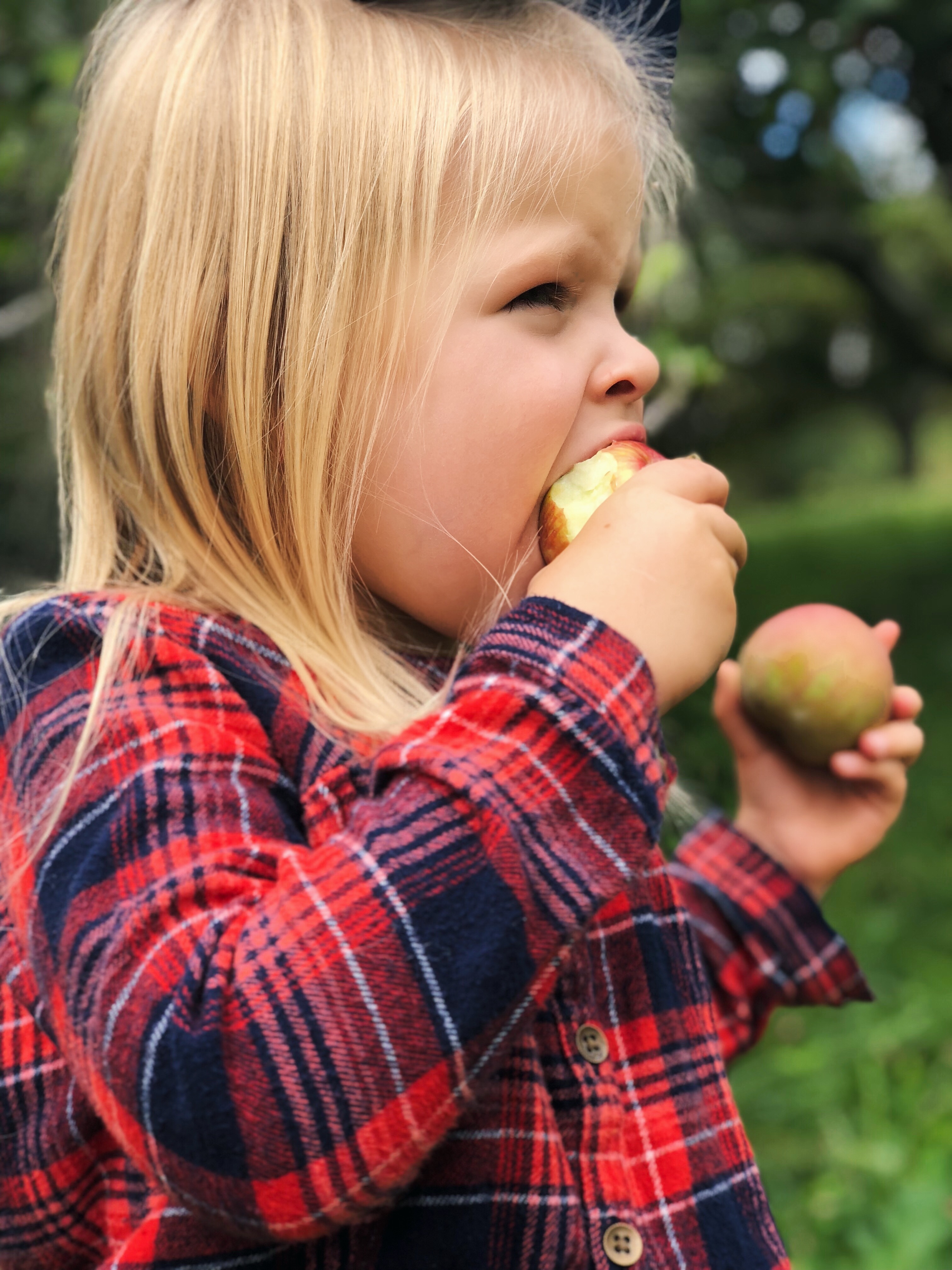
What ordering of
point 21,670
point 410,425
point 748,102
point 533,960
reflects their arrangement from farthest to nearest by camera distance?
point 748,102
point 410,425
point 21,670
point 533,960

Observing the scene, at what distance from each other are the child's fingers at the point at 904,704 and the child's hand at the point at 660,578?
27.4 inches

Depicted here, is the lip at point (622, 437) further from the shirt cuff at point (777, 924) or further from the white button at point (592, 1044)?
the shirt cuff at point (777, 924)

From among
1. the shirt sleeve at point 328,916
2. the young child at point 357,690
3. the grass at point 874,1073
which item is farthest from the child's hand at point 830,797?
the shirt sleeve at point 328,916

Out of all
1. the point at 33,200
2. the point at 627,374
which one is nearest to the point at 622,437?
the point at 627,374

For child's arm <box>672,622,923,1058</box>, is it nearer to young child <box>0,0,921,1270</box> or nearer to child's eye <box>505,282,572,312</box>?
young child <box>0,0,921,1270</box>

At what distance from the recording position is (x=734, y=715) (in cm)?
168

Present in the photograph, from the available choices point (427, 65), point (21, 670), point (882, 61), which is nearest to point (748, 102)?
point (882, 61)

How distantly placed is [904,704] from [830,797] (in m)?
0.17

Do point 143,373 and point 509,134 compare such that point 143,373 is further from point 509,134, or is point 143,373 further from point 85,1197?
point 85,1197

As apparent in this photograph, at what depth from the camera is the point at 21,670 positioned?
3.10 ft

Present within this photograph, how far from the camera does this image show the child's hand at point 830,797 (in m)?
1.52

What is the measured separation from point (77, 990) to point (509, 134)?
0.81 meters

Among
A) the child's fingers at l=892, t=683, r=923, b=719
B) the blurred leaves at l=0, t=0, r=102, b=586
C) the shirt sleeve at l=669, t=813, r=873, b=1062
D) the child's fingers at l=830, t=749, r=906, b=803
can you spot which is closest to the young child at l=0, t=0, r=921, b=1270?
the shirt sleeve at l=669, t=813, r=873, b=1062

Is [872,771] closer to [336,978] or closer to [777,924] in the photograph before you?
[777,924]
